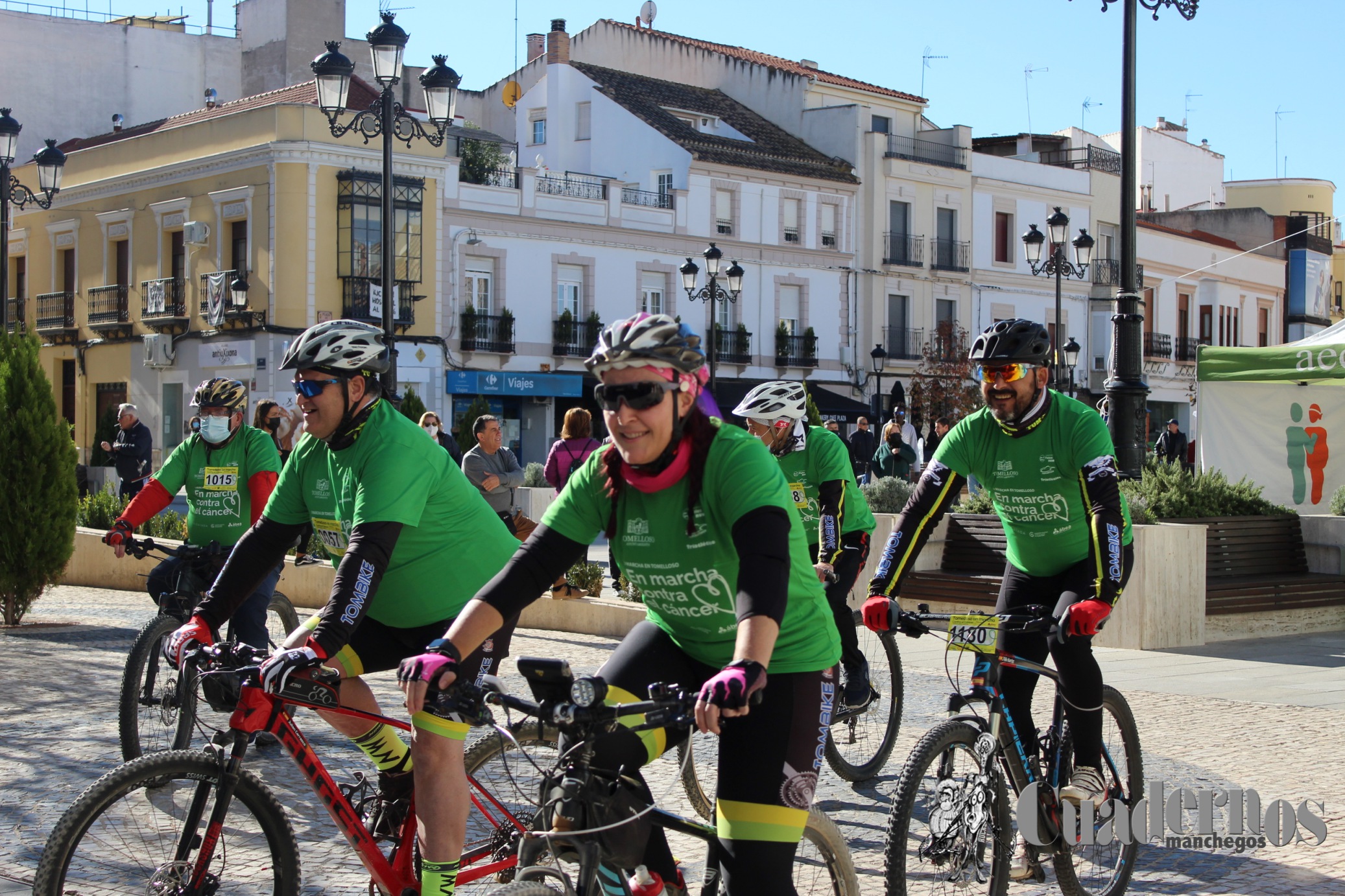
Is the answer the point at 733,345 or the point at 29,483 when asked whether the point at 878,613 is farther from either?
the point at 733,345

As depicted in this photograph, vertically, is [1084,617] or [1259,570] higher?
[1084,617]

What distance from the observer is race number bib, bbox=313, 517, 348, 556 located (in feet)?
15.3

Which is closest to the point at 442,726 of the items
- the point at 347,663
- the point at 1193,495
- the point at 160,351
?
the point at 347,663


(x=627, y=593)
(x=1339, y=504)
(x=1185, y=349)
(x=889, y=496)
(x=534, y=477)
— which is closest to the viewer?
(x=627, y=593)

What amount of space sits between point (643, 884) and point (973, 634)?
5.93ft

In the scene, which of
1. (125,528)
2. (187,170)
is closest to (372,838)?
(125,528)

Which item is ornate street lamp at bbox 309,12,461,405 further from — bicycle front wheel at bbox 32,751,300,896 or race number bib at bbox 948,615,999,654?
bicycle front wheel at bbox 32,751,300,896

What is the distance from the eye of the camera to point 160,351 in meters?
36.0

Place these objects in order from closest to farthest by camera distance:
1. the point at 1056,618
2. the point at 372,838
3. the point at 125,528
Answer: the point at 372,838
the point at 1056,618
the point at 125,528

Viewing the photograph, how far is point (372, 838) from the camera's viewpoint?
4.30 metres

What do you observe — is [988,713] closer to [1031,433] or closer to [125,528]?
[1031,433]

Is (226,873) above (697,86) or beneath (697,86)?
beneath

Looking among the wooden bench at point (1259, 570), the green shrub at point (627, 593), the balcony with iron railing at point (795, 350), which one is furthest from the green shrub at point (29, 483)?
the balcony with iron railing at point (795, 350)

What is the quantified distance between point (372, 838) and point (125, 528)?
3.99m
